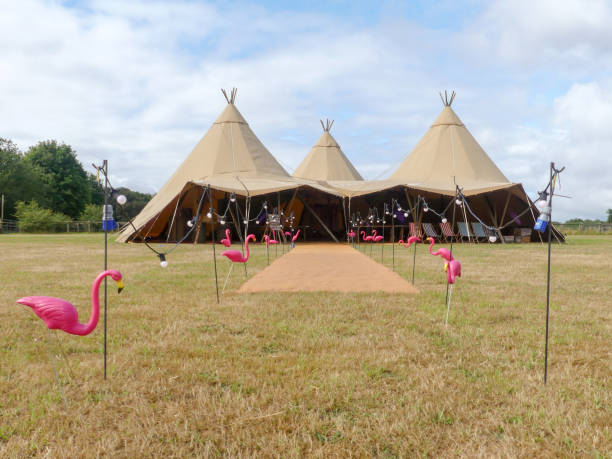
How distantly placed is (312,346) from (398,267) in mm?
5316

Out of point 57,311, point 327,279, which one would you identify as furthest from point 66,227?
point 57,311

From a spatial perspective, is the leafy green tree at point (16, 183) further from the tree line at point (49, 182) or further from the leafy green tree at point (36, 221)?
the leafy green tree at point (36, 221)

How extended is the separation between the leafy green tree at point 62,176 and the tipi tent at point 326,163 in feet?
77.1

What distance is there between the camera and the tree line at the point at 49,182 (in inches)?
1341

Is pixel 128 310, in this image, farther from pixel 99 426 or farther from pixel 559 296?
A: pixel 559 296

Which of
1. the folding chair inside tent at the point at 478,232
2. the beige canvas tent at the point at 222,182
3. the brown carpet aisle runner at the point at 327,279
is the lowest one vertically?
the brown carpet aisle runner at the point at 327,279

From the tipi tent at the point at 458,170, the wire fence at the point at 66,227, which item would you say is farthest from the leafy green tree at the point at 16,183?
the tipi tent at the point at 458,170

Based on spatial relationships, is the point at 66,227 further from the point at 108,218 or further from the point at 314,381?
the point at 314,381

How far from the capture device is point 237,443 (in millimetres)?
2016

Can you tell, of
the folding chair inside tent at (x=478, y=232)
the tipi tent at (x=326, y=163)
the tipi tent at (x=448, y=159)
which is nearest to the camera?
the folding chair inside tent at (x=478, y=232)

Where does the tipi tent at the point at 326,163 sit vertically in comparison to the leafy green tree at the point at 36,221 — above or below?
above

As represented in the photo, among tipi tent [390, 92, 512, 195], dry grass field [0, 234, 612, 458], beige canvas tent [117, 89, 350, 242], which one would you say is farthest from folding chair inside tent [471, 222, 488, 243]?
dry grass field [0, 234, 612, 458]

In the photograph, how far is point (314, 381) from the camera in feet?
8.80

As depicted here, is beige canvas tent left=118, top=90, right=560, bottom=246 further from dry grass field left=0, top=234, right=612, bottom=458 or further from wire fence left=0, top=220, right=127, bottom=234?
wire fence left=0, top=220, right=127, bottom=234
